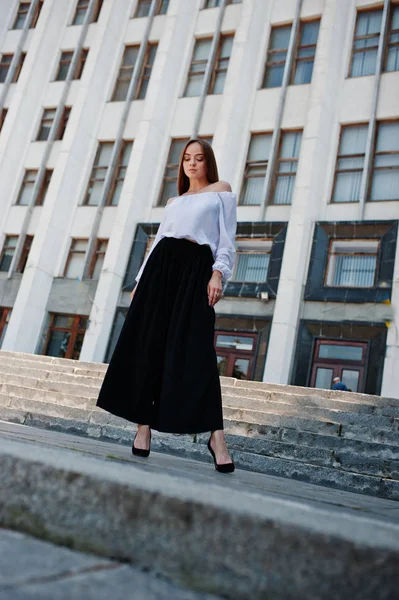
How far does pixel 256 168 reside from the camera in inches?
756

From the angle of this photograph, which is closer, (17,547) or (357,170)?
(17,547)

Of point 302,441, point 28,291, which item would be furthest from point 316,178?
point 302,441

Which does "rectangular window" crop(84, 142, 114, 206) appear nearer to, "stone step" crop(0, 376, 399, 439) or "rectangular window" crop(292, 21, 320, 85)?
"rectangular window" crop(292, 21, 320, 85)

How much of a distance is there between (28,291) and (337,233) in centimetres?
1180

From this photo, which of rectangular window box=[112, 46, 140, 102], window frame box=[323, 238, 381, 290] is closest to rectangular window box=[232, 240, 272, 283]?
window frame box=[323, 238, 381, 290]

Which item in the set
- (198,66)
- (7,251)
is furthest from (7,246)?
(198,66)

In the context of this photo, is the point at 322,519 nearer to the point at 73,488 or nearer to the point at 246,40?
the point at 73,488

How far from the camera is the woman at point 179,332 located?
2.81 metres

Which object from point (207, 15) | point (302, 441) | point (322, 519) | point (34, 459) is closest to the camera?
point (322, 519)

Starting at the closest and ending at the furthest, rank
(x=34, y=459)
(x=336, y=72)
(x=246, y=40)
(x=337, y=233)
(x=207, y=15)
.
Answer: (x=34, y=459), (x=337, y=233), (x=336, y=72), (x=246, y=40), (x=207, y=15)

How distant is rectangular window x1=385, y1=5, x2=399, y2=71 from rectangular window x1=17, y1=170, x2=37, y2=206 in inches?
605

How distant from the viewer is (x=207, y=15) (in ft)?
72.3

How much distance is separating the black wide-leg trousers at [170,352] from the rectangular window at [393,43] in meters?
18.1

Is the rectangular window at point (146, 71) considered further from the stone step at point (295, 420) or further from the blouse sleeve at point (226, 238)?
the blouse sleeve at point (226, 238)
